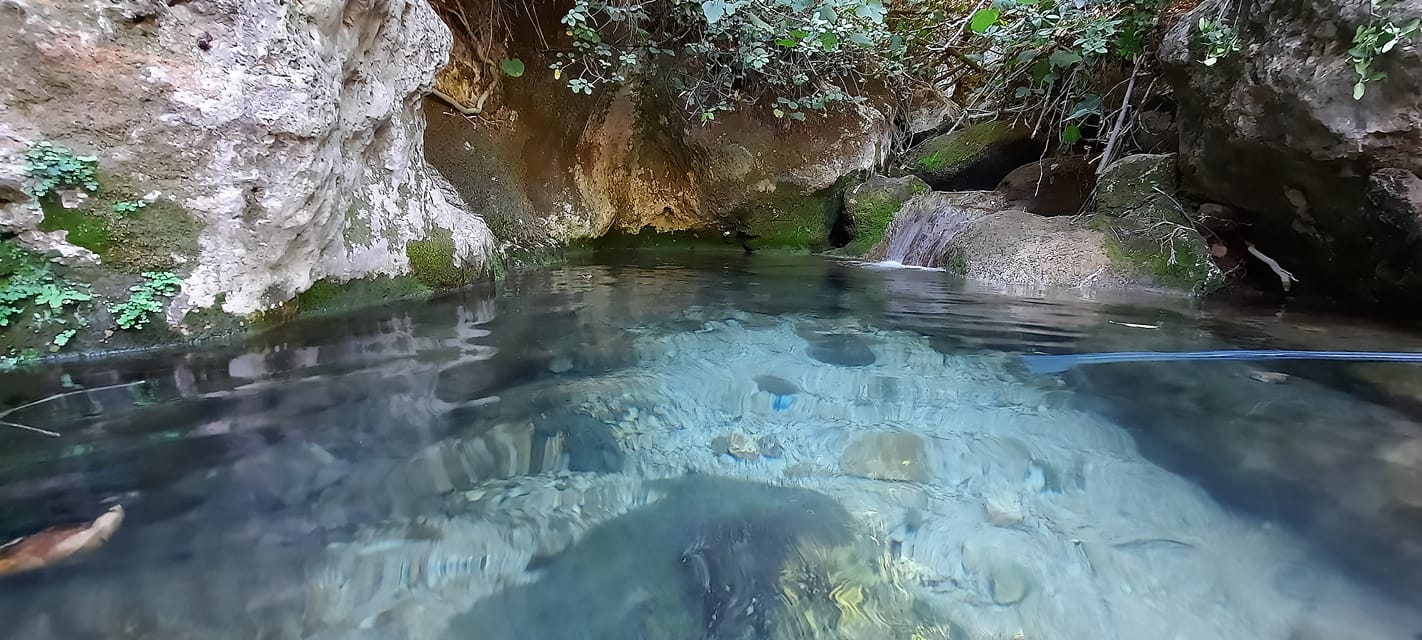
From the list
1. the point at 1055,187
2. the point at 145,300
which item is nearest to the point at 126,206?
the point at 145,300

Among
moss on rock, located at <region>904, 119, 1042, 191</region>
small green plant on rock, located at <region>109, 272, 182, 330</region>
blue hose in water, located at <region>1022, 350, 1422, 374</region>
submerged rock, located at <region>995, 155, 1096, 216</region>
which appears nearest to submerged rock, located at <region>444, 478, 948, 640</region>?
blue hose in water, located at <region>1022, 350, 1422, 374</region>

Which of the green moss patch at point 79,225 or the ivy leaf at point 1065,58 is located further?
the ivy leaf at point 1065,58

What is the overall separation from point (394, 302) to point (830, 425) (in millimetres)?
2990

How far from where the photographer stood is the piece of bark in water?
3.81ft

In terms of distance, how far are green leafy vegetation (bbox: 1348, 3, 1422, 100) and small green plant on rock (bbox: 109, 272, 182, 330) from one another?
5.05 m

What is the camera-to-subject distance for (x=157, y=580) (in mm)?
1134

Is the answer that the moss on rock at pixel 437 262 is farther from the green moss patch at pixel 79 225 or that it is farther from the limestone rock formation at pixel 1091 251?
the limestone rock formation at pixel 1091 251

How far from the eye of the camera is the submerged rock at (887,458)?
1656mm

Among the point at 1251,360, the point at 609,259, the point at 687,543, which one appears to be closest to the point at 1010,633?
the point at 687,543

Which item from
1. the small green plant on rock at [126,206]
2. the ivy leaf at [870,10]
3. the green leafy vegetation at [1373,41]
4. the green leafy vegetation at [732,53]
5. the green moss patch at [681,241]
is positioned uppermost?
the green leafy vegetation at [732,53]

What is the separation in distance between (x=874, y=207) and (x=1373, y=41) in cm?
523

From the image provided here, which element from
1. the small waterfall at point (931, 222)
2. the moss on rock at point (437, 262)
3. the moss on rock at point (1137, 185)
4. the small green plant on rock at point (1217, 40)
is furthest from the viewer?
the small waterfall at point (931, 222)

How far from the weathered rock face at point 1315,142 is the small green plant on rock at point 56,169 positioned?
5221 millimetres

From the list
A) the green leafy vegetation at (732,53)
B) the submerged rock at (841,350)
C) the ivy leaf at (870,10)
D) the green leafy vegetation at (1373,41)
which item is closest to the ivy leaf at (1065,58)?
the green leafy vegetation at (732,53)
